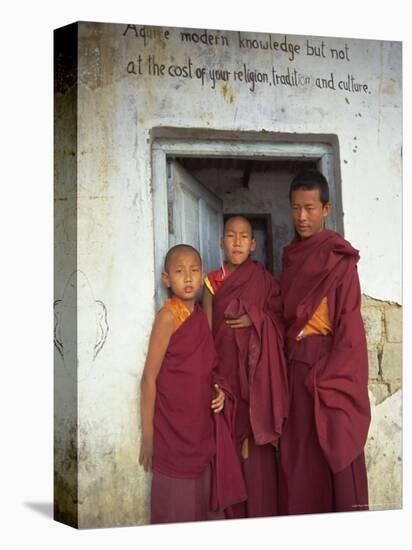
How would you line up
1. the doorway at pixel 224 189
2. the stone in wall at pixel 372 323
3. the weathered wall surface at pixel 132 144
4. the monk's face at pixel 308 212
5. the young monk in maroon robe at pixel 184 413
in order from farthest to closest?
the stone in wall at pixel 372 323 → the monk's face at pixel 308 212 → the doorway at pixel 224 189 → the young monk in maroon robe at pixel 184 413 → the weathered wall surface at pixel 132 144

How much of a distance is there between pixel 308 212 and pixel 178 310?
3.00 feet

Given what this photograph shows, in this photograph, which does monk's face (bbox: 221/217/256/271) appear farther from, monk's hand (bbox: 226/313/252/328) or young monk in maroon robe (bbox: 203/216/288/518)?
monk's hand (bbox: 226/313/252/328)

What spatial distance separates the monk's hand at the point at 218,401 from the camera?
733 cm

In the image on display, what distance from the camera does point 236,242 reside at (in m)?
7.42

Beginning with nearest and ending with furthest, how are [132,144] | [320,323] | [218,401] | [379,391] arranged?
[132,144] → [218,401] → [320,323] → [379,391]

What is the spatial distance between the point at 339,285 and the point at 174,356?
985 millimetres

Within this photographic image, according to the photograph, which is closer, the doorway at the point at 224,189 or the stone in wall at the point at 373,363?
the doorway at the point at 224,189

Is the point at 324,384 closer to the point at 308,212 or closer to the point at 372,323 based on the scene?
the point at 372,323

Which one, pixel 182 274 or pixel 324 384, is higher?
pixel 182 274

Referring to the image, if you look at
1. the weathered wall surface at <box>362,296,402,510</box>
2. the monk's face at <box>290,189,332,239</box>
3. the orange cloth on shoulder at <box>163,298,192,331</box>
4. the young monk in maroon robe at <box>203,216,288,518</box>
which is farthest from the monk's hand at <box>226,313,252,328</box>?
the weathered wall surface at <box>362,296,402,510</box>

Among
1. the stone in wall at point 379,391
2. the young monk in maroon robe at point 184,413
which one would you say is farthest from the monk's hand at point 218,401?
the stone in wall at point 379,391

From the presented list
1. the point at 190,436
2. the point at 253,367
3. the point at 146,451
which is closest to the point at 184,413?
the point at 190,436

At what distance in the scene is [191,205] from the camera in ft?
24.5

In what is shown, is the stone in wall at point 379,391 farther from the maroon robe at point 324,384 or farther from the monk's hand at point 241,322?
the monk's hand at point 241,322
